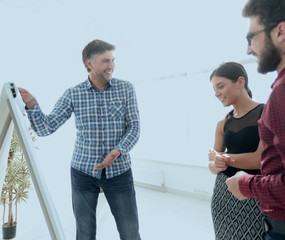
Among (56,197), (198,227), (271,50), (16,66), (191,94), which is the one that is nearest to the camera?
(271,50)

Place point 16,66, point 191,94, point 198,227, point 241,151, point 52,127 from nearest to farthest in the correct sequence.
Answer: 1. point 241,151
2. point 52,127
3. point 198,227
4. point 16,66
5. point 191,94

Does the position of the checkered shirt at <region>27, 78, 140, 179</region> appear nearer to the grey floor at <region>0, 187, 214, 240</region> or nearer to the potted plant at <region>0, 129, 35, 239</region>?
the potted plant at <region>0, 129, 35, 239</region>

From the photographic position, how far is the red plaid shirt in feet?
2.18

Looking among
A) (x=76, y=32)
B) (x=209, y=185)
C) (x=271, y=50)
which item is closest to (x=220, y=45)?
(x=209, y=185)

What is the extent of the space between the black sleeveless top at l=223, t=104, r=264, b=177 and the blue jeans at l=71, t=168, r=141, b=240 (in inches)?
25.8

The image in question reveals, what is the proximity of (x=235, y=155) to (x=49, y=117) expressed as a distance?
3.72 ft

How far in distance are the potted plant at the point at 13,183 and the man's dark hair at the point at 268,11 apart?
100 inches

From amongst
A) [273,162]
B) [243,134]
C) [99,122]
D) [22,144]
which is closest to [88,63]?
[99,122]

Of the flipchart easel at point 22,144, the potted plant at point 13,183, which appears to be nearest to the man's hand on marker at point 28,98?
the flipchart easel at point 22,144

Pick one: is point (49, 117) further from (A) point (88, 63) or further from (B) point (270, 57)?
(B) point (270, 57)

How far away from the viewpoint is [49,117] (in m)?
1.61

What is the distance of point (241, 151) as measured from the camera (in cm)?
127

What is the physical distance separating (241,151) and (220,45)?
2.53 meters

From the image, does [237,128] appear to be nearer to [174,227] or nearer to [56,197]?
[174,227]
